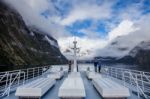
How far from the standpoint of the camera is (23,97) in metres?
8.90

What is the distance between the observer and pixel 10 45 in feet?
407

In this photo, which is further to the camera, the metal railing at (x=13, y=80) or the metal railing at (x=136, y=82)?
the metal railing at (x=13, y=80)

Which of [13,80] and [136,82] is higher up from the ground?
[13,80]

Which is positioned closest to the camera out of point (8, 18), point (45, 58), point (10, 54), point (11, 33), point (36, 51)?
point (10, 54)

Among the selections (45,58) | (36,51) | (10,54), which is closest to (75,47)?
(10,54)

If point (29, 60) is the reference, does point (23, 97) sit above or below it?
below

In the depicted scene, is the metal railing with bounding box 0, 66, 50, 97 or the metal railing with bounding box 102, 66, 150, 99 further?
the metal railing with bounding box 0, 66, 50, 97

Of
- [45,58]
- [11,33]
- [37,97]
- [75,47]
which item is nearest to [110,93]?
[37,97]

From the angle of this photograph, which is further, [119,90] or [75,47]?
[75,47]

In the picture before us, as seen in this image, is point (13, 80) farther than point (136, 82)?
Yes

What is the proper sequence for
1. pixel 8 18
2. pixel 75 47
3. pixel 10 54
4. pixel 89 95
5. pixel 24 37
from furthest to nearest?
pixel 24 37
pixel 8 18
pixel 10 54
pixel 75 47
pixel 89 95

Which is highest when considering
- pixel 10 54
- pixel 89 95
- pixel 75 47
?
pixel 10 54

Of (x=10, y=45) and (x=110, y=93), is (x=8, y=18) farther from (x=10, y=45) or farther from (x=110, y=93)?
(x=110, y=93)

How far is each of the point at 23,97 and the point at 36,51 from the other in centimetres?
17505
